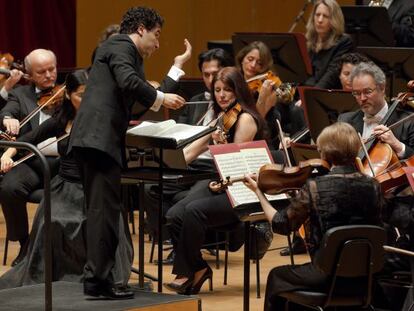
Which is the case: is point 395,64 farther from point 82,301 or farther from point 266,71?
point 82,301

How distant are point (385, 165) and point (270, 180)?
720 mm

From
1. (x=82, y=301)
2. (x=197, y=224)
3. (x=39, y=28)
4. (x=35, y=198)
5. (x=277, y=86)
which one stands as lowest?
(x=82, y=301)

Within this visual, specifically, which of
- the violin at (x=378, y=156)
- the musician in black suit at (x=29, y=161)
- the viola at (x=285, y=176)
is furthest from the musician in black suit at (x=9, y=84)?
the viola at (x=285, y=176)

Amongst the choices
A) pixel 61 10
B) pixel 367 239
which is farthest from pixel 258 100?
pixel 61 10

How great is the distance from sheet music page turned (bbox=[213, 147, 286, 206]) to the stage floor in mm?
507

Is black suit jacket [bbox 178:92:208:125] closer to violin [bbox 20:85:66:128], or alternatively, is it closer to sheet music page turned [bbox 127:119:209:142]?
violin [bbox 20:85:66:128]

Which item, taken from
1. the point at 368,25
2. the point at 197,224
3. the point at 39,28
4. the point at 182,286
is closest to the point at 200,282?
the point at 182,286

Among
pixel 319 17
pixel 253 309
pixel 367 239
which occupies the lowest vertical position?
pixel 253 309

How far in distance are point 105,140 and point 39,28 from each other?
18.2 feet

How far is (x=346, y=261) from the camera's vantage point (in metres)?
4.23

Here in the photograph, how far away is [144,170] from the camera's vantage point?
5203 millimetres

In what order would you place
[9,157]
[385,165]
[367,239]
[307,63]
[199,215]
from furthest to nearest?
[307,63]
[9,157]
[199,215]
[385,165]
[367,239]

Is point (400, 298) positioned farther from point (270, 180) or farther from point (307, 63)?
point (307, 63)

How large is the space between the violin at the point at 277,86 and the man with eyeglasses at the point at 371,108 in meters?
1.01
